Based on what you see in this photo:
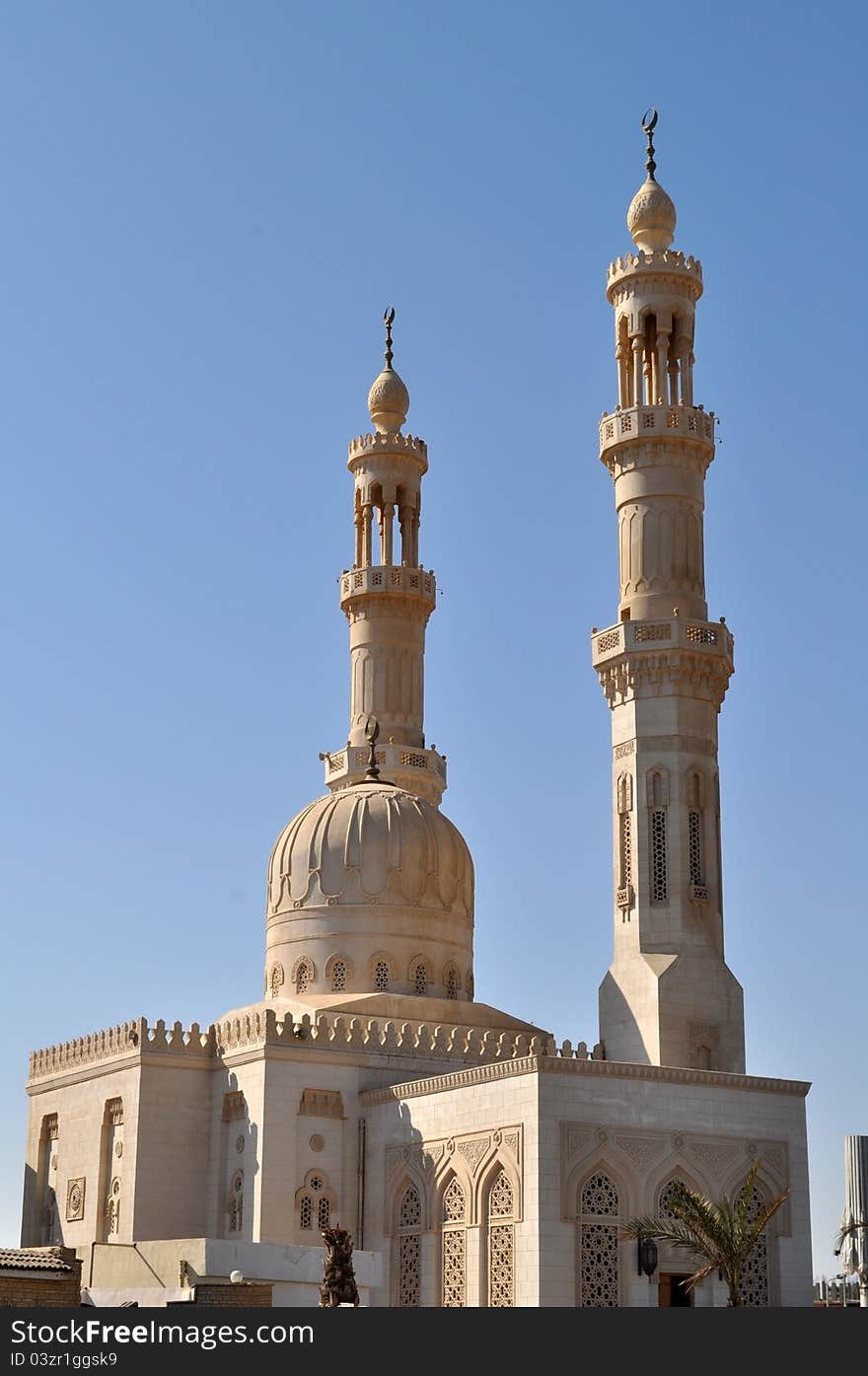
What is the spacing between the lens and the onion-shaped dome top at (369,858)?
39906 mm

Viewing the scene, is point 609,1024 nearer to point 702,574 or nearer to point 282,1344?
point 702,574

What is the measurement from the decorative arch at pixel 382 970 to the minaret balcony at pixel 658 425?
10890mm

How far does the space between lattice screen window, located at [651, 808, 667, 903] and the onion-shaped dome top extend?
6112 mm

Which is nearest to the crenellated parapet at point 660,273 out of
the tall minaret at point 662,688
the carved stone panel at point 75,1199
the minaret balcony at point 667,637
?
the tall minaret at point 662,688

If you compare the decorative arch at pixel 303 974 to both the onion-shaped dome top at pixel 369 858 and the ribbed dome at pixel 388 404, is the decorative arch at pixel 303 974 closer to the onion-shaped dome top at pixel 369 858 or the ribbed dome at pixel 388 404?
the onion-shaped dome top at pixel 369 858

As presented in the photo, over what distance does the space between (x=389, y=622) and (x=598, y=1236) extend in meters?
18.8

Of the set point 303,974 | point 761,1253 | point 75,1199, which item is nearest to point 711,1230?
point 761,1253

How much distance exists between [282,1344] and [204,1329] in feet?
1.89

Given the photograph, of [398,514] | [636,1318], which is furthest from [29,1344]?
[398,514]

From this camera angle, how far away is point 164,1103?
35.9 metres

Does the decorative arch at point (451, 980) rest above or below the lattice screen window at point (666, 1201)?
above

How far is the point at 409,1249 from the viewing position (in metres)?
33.2

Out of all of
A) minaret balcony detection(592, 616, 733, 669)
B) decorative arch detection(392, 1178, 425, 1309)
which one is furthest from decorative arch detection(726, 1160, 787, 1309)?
minaret balcony detection(592, 616, 733, 669)

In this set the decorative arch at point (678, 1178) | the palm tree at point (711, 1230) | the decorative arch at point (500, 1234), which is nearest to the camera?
the palm tree at point (711, 1230)
